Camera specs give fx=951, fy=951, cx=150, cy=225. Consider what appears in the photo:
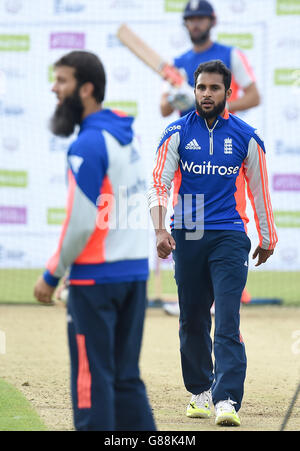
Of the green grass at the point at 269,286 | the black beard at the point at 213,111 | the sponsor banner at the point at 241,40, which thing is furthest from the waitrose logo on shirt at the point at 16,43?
the black beard at the point at 213,111

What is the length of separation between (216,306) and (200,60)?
13.9ft

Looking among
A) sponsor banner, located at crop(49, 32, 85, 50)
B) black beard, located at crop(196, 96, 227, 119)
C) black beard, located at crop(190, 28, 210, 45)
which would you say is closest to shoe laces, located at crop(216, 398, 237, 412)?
black beard, located at crop(196, 96, 227, 119)

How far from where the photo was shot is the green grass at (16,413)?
18.4 feet

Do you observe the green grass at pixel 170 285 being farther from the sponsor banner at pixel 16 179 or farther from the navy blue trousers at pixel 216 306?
the navy blue trousers at pixel 216 306

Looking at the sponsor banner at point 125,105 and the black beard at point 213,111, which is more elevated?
the sponsor banner at point 125,105

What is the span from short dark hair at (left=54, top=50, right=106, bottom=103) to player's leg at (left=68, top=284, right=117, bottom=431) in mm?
968

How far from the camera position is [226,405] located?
581cm

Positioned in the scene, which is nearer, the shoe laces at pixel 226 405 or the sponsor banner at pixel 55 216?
the shoe laces at pixel 226 405

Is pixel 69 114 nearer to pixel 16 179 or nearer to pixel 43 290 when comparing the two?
pixel 43 290

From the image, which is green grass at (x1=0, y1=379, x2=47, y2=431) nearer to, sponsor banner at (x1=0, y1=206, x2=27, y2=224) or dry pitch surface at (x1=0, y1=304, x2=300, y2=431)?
dry pitch surface at (x1=0, y1=304, x2=300, y2=431)

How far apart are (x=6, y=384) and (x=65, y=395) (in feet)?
2.02

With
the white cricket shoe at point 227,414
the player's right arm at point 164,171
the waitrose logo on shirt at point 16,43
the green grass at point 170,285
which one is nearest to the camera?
the white cricket shoe at point 227,414

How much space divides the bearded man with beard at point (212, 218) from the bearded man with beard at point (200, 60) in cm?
332

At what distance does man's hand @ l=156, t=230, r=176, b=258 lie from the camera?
219 inches
